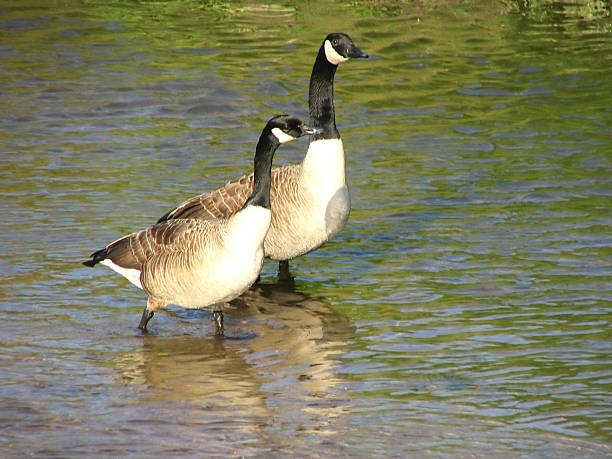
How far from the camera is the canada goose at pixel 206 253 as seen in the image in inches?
355

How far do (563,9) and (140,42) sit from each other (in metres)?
8.13

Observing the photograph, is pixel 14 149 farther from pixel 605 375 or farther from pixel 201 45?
pixel 605 375

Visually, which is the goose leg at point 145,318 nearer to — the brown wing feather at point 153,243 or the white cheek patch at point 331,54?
the brown wing feather at point 153,243

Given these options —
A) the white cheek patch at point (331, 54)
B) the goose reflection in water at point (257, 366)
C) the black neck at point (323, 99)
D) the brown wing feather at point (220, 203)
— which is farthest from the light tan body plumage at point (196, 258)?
the white cheek patch at point (331, 54)

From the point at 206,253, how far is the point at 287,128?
48.5 inches

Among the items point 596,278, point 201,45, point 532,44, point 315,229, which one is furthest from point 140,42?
point 596,278

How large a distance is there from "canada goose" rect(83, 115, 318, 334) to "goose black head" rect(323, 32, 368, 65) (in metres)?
2.42

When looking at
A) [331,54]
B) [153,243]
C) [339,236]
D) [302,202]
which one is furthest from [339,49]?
[153,243]

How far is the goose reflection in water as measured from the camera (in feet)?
26.5

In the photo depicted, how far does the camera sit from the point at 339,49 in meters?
11.7

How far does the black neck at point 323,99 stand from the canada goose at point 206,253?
177 centimetres

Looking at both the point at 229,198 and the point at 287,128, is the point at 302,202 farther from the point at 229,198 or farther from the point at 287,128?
the point at 287,128

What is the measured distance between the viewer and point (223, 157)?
595 inches

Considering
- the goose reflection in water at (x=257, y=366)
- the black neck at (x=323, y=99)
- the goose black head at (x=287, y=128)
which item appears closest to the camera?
the goose reflection in water at (x=257, y=366)
